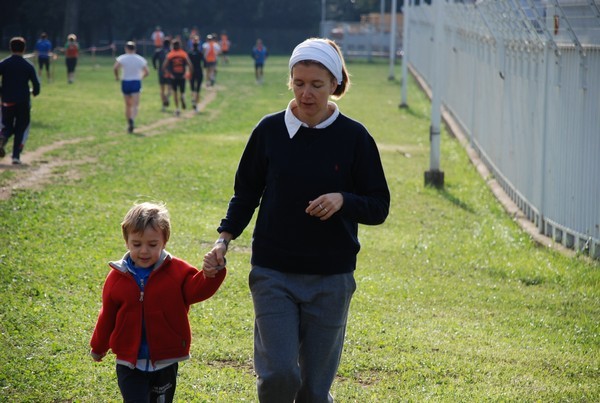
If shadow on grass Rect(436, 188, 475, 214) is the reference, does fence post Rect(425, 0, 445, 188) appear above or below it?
above

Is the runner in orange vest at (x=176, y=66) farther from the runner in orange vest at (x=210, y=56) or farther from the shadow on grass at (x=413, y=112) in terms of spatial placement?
the runner in orange vest at (x=210, y=56)

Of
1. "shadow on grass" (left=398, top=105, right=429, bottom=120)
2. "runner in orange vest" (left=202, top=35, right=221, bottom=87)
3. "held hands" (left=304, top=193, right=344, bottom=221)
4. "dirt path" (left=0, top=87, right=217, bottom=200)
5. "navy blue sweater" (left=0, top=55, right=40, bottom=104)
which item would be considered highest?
"held hands" (left=304, top=193, right=344, bottom=221)

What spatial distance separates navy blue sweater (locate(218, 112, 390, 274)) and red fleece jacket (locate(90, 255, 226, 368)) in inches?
15.2

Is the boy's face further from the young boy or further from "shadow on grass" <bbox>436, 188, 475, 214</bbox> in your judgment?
"shadow on grass" <bbox>436, 188, 475, 214</bbox>

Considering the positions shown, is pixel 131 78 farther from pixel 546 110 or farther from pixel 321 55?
pixel 321 55

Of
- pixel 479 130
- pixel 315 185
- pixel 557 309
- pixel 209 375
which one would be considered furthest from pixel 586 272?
pixel 479 130

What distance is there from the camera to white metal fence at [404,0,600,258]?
10.0 metres

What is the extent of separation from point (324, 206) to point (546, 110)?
7.73 metres

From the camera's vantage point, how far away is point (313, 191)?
457cm

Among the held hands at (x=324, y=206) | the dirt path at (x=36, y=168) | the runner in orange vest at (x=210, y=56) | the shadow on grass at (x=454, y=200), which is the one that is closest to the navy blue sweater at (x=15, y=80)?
the dirt path at (x=36, y=168)

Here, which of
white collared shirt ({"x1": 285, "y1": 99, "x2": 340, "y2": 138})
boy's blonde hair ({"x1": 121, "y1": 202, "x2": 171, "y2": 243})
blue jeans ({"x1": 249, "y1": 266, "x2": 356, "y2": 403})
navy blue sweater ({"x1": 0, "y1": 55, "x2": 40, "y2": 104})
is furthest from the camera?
navy blue sweater ({"x1": 0, "y1": 55, "x2": 40, "y2": 104})

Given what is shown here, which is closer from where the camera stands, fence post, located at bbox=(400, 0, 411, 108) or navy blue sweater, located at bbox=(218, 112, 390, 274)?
navy blue sweater, located at bbox=(218, 112, 390, 274)

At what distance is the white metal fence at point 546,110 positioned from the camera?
32.9 feet

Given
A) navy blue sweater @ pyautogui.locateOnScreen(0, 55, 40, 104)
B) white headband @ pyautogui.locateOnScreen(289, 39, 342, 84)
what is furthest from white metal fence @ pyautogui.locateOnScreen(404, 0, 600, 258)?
navy blue sweater @ pyautogui.locateOnScreen(0, 55, 40, 104)
